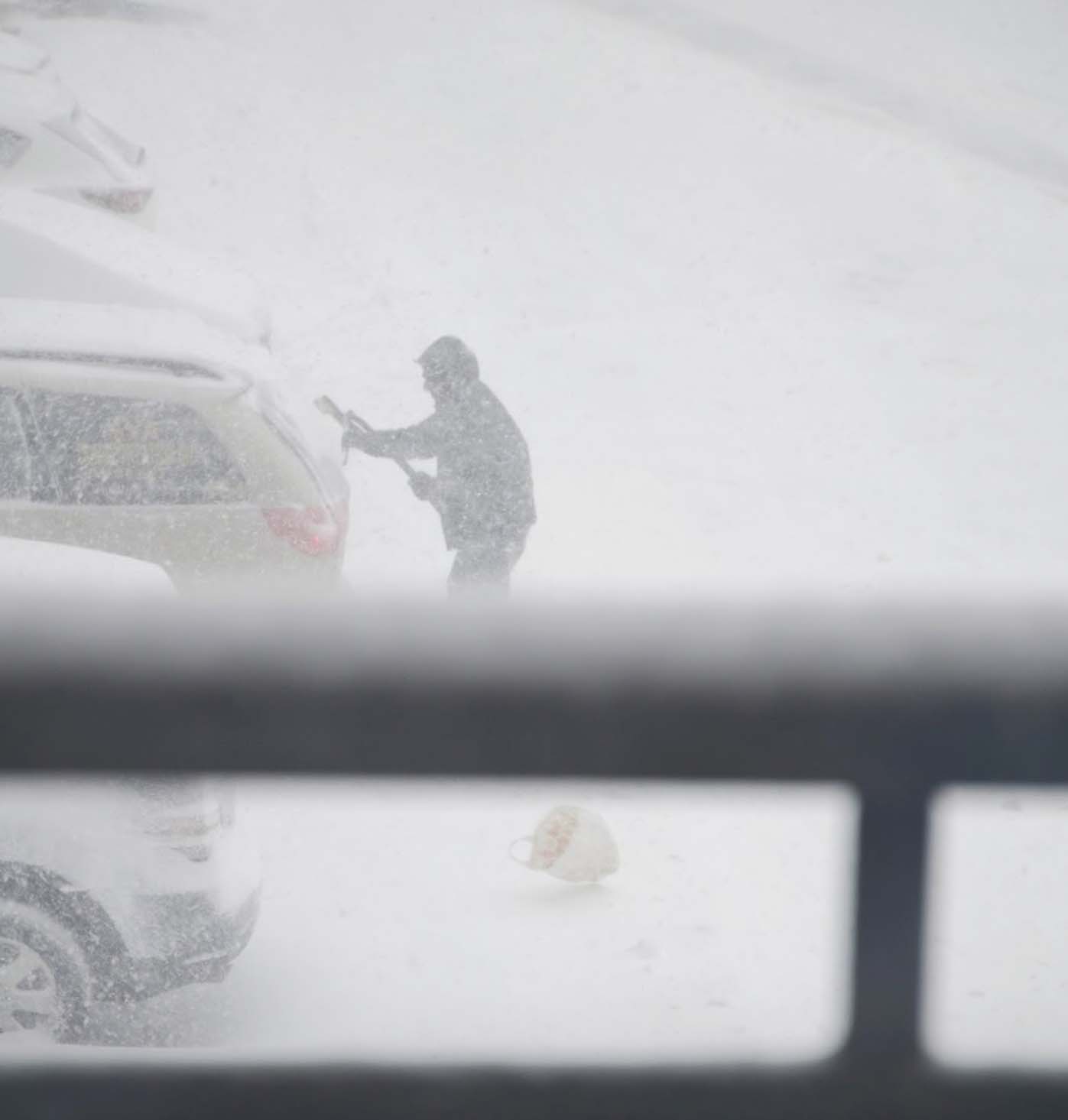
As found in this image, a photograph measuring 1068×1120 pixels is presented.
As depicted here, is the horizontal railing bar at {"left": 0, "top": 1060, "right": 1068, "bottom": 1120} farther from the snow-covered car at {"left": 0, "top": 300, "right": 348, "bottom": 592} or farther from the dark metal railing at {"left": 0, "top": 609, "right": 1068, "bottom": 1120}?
the snow-covered car at {"left": 0, "top": 300, "right": 348, "bottom": 592}

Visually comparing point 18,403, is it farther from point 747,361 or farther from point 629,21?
point 629,21

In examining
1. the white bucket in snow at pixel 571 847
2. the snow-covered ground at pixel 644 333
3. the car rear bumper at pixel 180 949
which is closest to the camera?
the car rear bumper at pixel 180 949

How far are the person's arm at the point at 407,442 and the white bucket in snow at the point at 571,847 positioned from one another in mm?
1599

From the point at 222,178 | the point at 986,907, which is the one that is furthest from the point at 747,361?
the point at 986,907

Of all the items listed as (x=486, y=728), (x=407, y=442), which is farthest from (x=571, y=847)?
(x=486, y=728)

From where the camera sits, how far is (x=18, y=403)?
449 centimetres

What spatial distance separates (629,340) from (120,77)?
4.93 m

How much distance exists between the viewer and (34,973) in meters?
2.94

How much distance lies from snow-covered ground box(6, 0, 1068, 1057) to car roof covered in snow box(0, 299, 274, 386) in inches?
Answer: 29.6

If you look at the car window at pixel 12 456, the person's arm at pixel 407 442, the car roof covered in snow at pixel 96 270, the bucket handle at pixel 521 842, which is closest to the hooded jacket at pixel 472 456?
the person's arm at pixel 407 442

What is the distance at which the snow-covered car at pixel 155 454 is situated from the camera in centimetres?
445

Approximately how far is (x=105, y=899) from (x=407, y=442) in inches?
134

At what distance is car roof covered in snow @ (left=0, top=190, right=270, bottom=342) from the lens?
744cm

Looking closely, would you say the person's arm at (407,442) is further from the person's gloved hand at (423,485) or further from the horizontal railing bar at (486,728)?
the horizontal railing bar at (486,728)
